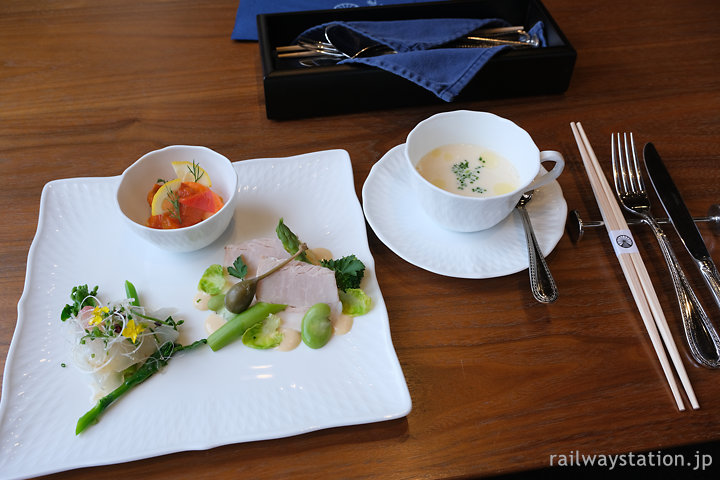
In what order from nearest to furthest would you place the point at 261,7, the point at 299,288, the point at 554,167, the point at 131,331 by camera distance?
the point at 131,331
the point at 299,288
the point at 554,167
the point at 261,7

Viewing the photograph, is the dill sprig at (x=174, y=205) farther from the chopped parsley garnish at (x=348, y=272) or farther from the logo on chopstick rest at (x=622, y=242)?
the logo on chopstick rest at (x=622, y=242)

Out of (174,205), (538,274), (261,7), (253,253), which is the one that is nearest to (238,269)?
(253,253)

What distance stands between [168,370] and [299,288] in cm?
28

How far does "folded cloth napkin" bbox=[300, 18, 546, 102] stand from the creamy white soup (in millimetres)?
273

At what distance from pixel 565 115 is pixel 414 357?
895 millimetres

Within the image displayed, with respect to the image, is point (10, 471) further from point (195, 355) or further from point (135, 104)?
point (135, 104)

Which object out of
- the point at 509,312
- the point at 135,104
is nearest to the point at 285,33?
the point at 135,104

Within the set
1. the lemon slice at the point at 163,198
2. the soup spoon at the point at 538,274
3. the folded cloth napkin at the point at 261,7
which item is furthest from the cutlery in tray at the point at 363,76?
the soup spoon at the point at 538,274

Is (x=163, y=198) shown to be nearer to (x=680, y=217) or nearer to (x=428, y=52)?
(x=428, y=52)

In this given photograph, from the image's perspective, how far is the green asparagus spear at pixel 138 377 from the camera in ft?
2.97

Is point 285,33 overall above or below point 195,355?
above

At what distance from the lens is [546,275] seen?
1127 mm

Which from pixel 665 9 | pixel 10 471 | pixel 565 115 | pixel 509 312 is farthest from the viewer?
pixel 665 9

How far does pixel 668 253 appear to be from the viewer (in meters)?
1.17
